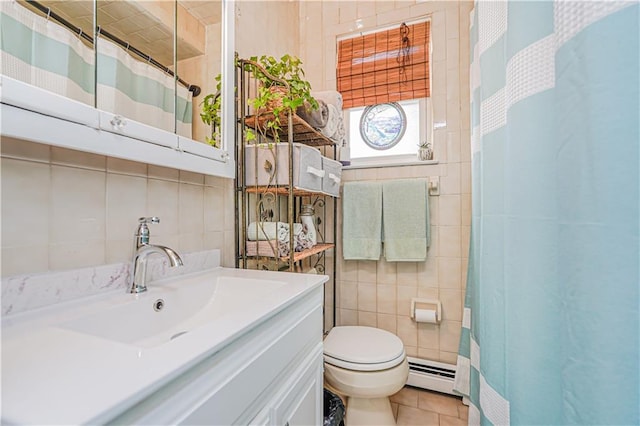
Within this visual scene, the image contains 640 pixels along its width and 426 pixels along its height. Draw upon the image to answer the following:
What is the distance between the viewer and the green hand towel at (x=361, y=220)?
1722 millimetres

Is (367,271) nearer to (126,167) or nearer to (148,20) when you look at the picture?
(126,167)

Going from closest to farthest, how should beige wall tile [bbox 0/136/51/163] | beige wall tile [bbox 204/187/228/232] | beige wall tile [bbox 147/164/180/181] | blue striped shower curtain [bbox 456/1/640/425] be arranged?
blue striped shower curtain [bbox 456/1/640/425], beige wall tile [bbox 0/136/51/163], beige wall tile [bbox 147/164/180/181], beige wall tile [bbox 204/187/228/232]

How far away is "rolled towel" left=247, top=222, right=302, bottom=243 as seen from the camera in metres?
1.21

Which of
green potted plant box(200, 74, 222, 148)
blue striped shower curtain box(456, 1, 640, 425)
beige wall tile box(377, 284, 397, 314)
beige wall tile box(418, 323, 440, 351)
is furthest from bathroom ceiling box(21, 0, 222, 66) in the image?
beige wall tile box(418, 323, 440, 351)

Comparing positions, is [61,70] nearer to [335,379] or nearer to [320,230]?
[335,379]

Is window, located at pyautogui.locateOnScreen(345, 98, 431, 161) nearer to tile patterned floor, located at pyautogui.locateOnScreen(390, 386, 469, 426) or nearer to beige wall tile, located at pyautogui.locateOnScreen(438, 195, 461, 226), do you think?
beige wall tile, located at pyautogui.locateOnScreen(438, 195, 461, 226)

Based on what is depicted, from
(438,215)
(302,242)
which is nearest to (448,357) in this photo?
(438,215)

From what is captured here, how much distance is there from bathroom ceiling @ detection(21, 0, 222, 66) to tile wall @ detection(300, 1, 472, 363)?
44.7 inches

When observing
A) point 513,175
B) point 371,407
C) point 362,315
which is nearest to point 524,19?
point 513,175

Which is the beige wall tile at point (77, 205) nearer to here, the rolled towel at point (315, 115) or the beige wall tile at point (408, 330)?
the rolled towel at point (315, 115)

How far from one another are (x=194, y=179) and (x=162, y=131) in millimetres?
226

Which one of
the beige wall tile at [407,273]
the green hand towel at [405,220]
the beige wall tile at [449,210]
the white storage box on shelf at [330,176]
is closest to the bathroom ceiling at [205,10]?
the white storage box on shelf at [330,176]

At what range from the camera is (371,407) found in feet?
4.25

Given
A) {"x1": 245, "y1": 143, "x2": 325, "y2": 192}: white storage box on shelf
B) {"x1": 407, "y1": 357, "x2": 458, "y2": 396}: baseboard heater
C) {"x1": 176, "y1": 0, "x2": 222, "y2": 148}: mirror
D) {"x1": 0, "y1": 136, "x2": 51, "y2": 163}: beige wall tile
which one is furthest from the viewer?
{"x1": 407, "y1": 357, "x2": 458, "y2": 396}: baseboard heater
